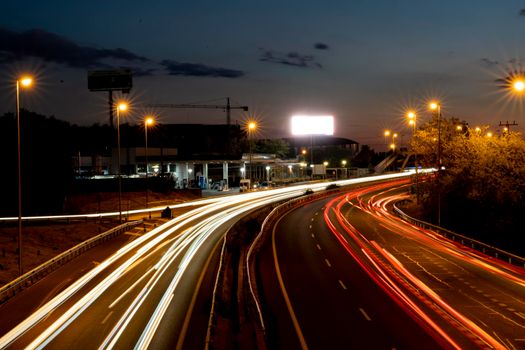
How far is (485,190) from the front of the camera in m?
48.3

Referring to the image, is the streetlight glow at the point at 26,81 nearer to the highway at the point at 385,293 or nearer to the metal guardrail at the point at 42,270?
the metal guardrail at the point at 42,270

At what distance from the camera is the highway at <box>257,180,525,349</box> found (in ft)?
55.7

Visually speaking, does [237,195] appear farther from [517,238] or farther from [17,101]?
[17,101]

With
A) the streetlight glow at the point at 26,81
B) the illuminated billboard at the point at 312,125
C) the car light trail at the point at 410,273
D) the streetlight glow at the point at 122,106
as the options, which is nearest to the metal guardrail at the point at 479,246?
the car light trail at the point at 410,273

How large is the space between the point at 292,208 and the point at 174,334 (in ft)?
158

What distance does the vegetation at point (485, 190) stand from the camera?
146 feet

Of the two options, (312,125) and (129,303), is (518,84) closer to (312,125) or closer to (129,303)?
(129,303)

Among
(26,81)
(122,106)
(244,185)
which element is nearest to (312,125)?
(244,185)

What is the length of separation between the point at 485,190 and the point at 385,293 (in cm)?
2950

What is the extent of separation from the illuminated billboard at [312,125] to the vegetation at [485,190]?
54914mm

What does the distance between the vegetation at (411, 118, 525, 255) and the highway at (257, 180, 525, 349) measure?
8.75m

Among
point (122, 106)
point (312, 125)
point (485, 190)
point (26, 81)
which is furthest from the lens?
point (312, 125)

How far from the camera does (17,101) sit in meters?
24.3

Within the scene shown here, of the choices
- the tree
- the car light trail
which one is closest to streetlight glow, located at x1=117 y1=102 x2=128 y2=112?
the car light trail
